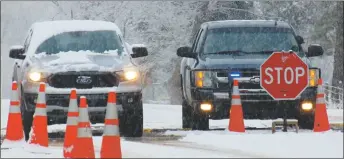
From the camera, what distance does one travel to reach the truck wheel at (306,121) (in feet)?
46.8

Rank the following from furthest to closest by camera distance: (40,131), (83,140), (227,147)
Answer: (40,131)
(227,147)
(83,140)

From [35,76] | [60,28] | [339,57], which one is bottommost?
[339,57]

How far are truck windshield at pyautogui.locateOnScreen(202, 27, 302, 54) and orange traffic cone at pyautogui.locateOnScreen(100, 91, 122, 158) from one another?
5.14 metres

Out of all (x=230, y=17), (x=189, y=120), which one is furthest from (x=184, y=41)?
(x=189, y=120)

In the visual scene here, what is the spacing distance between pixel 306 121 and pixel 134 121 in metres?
2.78

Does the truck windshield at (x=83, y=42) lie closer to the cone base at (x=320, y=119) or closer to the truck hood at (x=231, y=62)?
the truck hood at (x=231, y=62)

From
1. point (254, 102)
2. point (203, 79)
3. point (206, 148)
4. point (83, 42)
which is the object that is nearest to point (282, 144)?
point (206, 148)

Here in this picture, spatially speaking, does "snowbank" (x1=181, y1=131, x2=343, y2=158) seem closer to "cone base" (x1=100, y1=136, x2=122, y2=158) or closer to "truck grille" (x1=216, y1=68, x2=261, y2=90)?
"truck grille" (x1=216, y1=68, x2=261, y2=90)

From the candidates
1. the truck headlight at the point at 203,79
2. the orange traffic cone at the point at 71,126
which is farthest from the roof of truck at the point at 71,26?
the orange traffic cone at the point at 71,126

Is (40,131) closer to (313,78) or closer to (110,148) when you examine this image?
(110,148)

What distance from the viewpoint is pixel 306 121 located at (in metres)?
14.5

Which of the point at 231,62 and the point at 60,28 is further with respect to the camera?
the point at 60,28

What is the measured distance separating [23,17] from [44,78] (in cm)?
5450

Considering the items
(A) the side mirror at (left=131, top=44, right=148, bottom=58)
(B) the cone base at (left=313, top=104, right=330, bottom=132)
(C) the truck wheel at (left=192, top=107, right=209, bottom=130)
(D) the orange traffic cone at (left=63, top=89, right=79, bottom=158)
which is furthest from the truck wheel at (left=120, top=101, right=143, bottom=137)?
(D) the orange traffic cone at (left=63, top=89, right=79, bottom=158)
